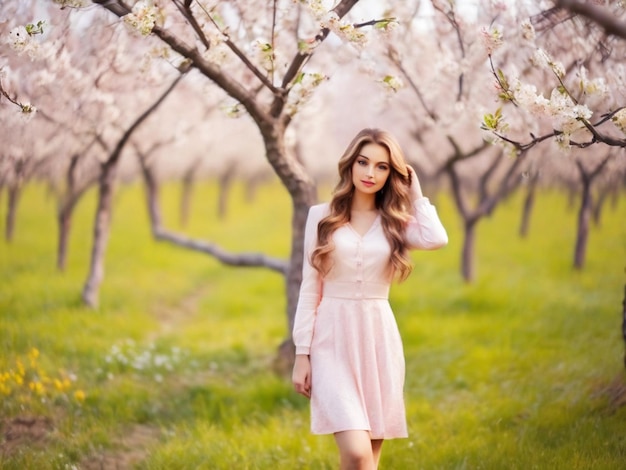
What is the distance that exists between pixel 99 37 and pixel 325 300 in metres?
4.00

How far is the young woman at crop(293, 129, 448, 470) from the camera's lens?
10.0ft

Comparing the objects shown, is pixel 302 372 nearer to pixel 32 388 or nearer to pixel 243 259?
pixel 32 388

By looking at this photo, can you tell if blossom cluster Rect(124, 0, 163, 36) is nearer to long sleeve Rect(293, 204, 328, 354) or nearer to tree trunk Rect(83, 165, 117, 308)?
long sleeve Rect(293, 204, 328, 354)

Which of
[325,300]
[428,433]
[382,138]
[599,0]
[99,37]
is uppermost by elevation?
[99,37]

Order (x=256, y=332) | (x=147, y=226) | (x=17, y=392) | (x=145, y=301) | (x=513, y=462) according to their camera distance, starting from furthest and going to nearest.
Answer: (x=147, y=226) < (x=145, y=301) < (x=256, y=332) < (x=17, y=392) < (x=513, y=462)

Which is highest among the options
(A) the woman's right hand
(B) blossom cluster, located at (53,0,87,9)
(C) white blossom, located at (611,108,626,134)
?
(B) blossom cluster, located at (53,0,87,9)

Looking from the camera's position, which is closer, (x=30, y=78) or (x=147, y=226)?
(x=30, y=78)

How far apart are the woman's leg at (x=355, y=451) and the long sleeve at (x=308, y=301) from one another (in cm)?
46

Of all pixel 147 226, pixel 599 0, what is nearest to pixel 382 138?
pixel 599 0

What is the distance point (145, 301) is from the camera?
9.58 metres

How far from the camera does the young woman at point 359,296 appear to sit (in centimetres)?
306

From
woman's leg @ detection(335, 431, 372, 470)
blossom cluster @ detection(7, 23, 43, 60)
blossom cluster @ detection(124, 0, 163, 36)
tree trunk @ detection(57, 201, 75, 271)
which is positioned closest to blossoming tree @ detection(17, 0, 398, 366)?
blossom cluster @ detection(124, 0, 163, 36)

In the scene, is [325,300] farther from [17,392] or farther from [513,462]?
[17,392]

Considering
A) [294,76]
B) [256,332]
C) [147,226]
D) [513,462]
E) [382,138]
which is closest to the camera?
[382,138]
